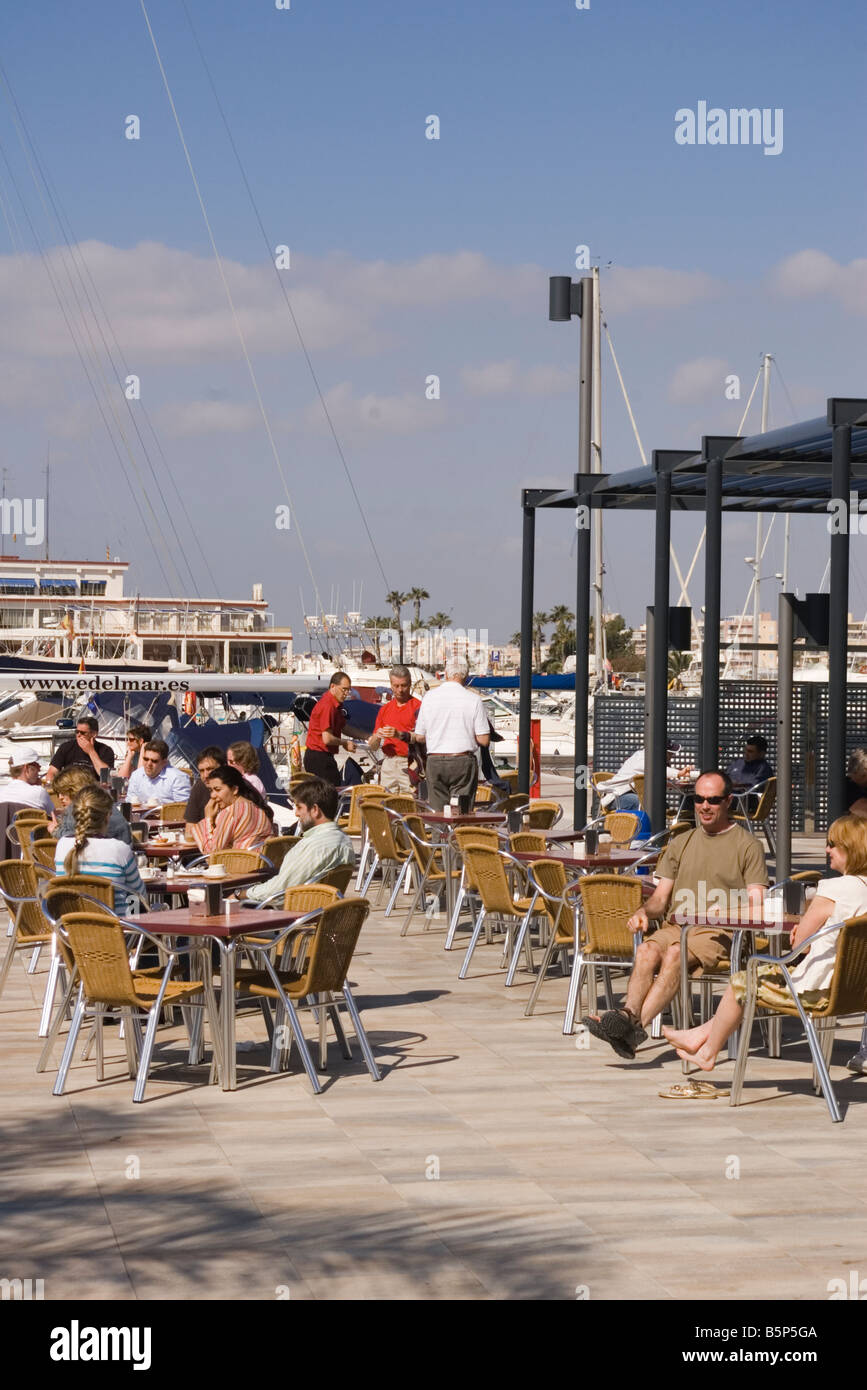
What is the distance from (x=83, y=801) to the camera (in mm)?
8055

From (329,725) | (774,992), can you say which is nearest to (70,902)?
(774,992)

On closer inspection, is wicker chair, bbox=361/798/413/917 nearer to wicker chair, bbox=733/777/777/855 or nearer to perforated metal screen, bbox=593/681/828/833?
wicker chair, bbox=733/777/777/855

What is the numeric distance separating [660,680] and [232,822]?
4684 mm

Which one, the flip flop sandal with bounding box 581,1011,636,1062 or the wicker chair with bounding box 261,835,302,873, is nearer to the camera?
the flip flop sandal with bounding box 581,1011,636,1062

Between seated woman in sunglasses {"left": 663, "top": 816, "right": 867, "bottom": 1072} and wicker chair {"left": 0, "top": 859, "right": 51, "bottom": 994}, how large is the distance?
389 cm

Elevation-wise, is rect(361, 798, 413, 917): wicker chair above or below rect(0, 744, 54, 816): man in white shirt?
below

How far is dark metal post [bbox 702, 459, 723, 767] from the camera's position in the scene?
11680 millimetres

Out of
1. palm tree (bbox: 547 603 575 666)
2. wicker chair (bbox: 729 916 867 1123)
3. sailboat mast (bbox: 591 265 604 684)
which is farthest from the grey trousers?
palm tree (bbox: 547 603 575 666)

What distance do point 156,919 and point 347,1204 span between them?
7.72 ft

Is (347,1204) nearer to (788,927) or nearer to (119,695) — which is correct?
(788,927)

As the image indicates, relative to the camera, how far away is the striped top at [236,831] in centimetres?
1007

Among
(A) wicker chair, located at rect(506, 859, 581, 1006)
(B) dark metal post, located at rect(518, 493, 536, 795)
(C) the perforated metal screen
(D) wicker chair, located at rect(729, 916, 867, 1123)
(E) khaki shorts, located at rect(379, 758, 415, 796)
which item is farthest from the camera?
(C) the perforated metal screen

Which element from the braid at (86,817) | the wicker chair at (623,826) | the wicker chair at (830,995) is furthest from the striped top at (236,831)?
the wicker chair at (830,995)

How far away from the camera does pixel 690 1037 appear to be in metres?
7.52
